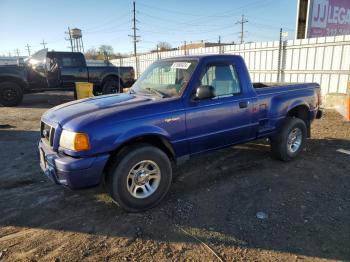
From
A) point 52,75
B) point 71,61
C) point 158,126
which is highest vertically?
point 71,61

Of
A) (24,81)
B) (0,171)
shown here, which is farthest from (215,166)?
(24,81)

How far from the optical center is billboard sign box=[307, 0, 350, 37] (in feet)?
39.5

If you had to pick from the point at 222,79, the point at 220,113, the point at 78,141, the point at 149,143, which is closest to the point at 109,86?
the point at 222,79

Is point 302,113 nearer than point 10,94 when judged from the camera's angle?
Yes

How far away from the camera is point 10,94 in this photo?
39.2 ft

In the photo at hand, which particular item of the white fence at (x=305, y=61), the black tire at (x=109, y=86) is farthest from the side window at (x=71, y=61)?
the white fence at (x=305, y=61)

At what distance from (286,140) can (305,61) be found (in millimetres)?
6733

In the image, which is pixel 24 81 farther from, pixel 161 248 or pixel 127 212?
pixel 161 248

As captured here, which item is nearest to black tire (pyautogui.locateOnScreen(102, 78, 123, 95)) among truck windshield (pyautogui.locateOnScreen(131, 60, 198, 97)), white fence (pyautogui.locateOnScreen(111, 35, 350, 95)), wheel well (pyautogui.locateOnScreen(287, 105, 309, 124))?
white fence (pyautogui.locateOnScreen(111, 35, 350, 95))

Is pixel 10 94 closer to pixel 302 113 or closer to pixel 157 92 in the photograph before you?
pixel 157 92

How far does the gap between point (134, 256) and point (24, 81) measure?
11.6 metres

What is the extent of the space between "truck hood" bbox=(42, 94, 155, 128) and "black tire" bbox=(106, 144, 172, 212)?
0.47m

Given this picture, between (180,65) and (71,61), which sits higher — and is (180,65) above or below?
below

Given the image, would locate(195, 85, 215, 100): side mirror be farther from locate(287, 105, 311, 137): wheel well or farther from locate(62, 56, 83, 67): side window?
locate(62, 56, 83, 67): side window
